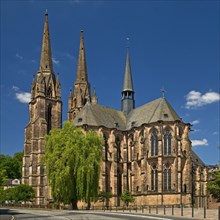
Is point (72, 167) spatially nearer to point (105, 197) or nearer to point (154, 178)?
point (105, 197)

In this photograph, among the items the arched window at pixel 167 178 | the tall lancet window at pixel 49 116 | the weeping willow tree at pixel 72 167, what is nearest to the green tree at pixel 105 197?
the arched window at pixel 167 178

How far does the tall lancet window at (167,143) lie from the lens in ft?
206

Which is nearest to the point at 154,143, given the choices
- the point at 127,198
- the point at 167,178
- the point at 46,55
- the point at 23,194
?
the point at 167,178

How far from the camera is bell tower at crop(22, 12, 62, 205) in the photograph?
245ft

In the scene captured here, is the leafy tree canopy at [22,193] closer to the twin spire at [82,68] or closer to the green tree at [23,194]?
the green tree at [23,194]

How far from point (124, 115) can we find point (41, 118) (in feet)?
54.0

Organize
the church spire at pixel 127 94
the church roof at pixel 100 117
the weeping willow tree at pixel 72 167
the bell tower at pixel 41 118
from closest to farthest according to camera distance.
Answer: the weeping willow tree at pixel 72 167
the church roof at pixel 100 117
the bell tower at pixel 41 118
the church spire at pixel 127 94

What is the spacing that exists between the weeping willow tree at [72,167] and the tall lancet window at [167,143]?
21555 mm

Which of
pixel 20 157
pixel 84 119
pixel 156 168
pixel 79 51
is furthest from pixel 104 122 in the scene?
pixel 20 157

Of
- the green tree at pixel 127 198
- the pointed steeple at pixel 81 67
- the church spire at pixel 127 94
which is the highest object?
the pointed steeple at pixel 81 67

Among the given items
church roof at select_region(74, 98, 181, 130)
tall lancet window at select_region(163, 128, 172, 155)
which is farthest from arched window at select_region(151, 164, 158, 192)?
church roof at select_region(74, 98, 181, 130)

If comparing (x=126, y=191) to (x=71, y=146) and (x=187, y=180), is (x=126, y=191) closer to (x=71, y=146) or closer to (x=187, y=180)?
(x=187, y=180)

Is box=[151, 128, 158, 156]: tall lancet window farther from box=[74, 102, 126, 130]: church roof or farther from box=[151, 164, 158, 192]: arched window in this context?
box=[74, 102, 126, 130]: church roof

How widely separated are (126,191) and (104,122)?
12.9m
